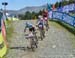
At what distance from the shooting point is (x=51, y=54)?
67.8ft

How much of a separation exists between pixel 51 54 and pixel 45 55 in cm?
54

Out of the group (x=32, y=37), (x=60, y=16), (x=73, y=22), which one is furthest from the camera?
(x=60, y=16)

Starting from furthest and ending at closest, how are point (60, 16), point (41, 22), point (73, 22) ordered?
point (60, 16)
point (73, 22)
point (41, 22)

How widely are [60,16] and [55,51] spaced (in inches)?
635

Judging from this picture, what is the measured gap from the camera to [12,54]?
20516 mm

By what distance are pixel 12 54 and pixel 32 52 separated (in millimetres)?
1316

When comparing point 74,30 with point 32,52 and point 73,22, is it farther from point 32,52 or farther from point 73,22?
point 32,52

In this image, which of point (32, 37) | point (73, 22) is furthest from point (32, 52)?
point (73, 22)

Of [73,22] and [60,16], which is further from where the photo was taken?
[60,16]

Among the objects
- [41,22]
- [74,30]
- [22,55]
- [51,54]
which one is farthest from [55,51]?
[74,30]

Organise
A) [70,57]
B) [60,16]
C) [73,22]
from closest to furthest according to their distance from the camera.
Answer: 1. [70,57]
2. [73,22]
3. [60,16]

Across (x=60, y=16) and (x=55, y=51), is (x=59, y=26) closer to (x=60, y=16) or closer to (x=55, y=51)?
(x=60, y=16)

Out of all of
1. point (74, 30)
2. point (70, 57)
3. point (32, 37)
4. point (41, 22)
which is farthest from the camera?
point (74, 30)

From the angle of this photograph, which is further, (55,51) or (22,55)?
(55,51)
